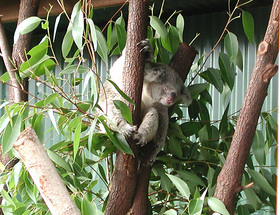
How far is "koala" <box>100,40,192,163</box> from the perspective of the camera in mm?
1881

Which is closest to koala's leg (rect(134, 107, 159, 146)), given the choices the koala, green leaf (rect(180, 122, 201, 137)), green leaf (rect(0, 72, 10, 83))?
the koala

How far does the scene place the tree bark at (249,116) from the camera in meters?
1.51

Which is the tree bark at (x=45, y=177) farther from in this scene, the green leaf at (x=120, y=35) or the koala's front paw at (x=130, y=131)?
the green leaf at (x=120, y=35)

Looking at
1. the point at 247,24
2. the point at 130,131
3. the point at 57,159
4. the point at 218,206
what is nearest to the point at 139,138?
the point at 130,131

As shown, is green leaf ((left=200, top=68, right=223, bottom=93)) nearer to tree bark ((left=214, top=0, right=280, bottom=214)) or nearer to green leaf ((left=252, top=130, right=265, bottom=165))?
green leaf ((left=252, top=130, right=265, bottom=165))

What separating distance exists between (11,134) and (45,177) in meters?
0.27

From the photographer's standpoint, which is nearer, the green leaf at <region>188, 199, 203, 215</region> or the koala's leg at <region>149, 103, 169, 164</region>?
the green leaf at <region>188, 199, 203, 215</region>

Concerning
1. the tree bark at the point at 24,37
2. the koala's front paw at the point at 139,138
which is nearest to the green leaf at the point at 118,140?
the koala's front paw at the point at 139,138

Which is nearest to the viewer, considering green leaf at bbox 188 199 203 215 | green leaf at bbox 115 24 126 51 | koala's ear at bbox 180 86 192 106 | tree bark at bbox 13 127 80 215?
tree bark at bbox 13 127 80 215

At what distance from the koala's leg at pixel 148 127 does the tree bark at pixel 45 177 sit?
16.8 inches

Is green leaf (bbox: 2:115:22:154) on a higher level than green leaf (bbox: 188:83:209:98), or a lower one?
lower

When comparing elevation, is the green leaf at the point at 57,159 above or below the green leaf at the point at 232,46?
below

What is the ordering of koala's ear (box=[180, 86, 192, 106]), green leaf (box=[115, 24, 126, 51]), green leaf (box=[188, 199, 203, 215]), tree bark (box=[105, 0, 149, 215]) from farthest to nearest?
koala's ear (box=[180, 86, 192, 106]), green leaf (box=[115, 24, 126, 51]), tree bark (box=[105, 0, 149, 215]), green leaf (box=[188, 199, 203, 215])

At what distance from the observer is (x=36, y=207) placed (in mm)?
1744
